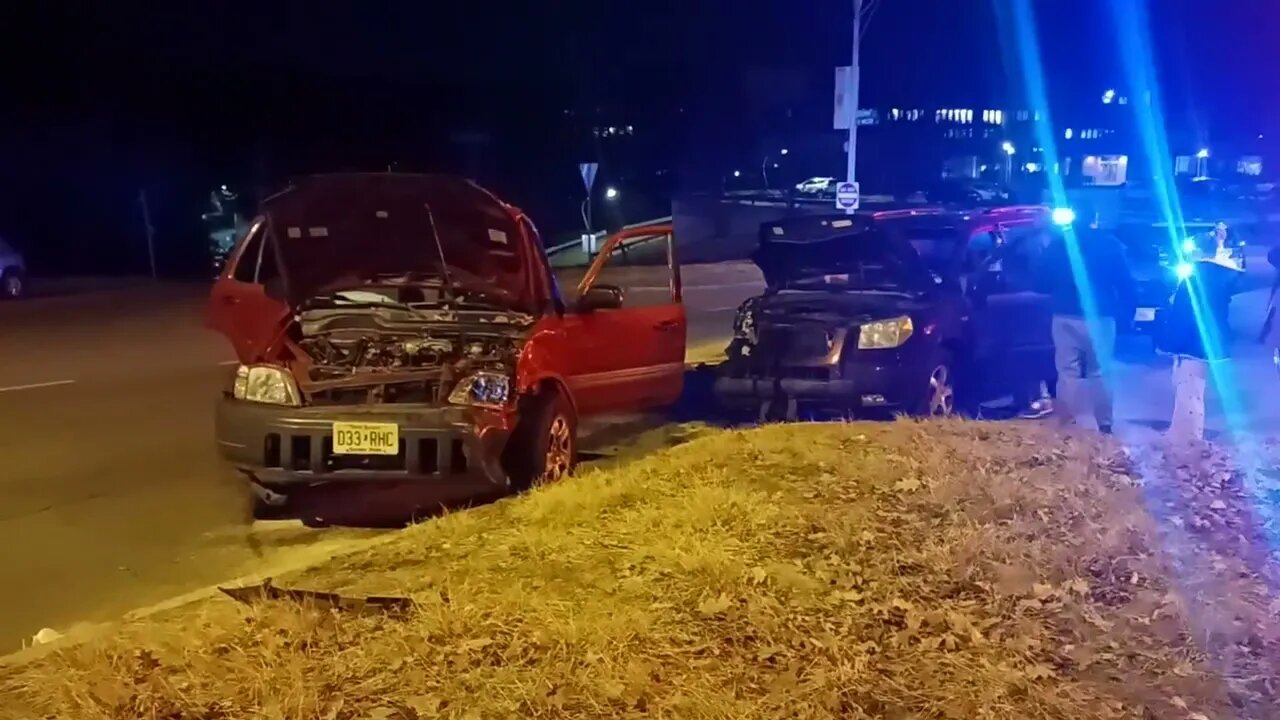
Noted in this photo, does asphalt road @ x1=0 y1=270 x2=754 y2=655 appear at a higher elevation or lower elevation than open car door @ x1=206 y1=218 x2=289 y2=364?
lower

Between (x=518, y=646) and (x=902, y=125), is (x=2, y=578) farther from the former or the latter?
(x=902, y=125)

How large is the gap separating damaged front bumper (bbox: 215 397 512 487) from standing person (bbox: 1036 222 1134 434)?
593cm

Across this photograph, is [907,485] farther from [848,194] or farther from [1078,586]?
[848,194]

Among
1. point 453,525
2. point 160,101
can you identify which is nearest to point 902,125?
point 160,101

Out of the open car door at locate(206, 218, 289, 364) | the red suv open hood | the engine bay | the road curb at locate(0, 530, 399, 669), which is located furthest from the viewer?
the red suv open hood

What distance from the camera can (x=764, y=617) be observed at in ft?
15.6

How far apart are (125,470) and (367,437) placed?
8.24ft

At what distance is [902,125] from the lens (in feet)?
240

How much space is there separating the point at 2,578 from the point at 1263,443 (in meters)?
7.43

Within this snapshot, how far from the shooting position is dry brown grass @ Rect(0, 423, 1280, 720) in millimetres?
4105

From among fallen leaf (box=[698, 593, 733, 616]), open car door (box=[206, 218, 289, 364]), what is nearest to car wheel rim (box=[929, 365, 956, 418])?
open car door (box=[206, 218, 289, 364])

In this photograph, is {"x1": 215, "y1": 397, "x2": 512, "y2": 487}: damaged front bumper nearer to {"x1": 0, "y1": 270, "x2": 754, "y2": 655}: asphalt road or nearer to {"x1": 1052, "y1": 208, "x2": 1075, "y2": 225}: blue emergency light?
{"x1": 0, "y1": 270, "x2": 754, "y2": 655}: asphalt road

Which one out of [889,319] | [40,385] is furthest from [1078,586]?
[40,385]

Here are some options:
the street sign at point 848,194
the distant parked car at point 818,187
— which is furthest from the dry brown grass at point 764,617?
the distant parked car at point 818,187
